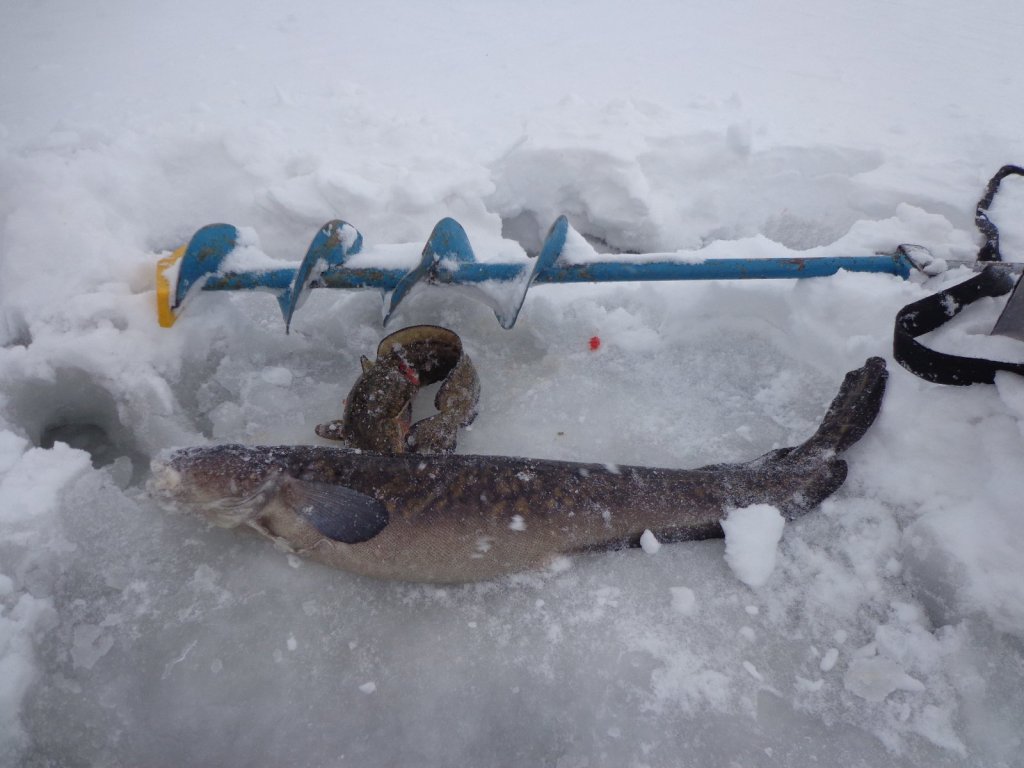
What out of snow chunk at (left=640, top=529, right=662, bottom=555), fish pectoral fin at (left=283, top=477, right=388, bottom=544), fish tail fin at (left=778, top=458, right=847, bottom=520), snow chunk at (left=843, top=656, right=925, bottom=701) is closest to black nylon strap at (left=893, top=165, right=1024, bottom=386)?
fish tail fin at (left=778, top=458, right=847, bottom=520)

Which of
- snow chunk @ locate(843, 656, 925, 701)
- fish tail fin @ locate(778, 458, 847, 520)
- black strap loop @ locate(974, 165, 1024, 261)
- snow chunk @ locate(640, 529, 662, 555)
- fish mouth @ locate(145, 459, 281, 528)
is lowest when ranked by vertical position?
snow chunk @ locate(843, 656, 925, 701)

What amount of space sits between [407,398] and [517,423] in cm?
42

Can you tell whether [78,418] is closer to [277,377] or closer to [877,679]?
[277,377]

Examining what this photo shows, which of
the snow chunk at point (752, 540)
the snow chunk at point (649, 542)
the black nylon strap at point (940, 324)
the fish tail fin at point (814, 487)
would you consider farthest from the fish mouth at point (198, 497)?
the black nylon strap at point (940, 324)

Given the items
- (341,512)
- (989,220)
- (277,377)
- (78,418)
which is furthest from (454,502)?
(989,220)

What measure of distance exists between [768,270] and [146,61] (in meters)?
4.97

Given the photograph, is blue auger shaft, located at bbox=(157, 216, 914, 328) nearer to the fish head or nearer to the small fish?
the small fish

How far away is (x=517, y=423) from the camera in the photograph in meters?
2.18

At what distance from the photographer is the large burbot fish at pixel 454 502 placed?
1.67 metres

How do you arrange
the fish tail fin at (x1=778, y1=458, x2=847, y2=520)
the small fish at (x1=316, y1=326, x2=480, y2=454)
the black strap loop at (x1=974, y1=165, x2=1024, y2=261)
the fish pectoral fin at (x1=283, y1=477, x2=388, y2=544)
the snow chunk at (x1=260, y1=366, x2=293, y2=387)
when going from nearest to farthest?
the fish pectoral fin at (x1=283, y1=477, x2=388, y2=544), the fish tail fin at (x1=778, y1=458, x2=847, y2=520), the small fish at (x1=316, y1=326, x2=480, y2=454), the snow chunk at (x1=260, y1=366, x2=293, y2=387), the black strap loop at (x1=974, y1=165, x2=1024, y2=261)

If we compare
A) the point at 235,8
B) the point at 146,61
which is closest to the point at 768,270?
the point at 146,61

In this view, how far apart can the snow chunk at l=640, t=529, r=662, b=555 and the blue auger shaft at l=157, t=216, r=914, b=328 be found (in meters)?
0.88

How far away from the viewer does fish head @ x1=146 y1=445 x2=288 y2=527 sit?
1.72 m

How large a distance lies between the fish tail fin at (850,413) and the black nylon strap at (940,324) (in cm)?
10
